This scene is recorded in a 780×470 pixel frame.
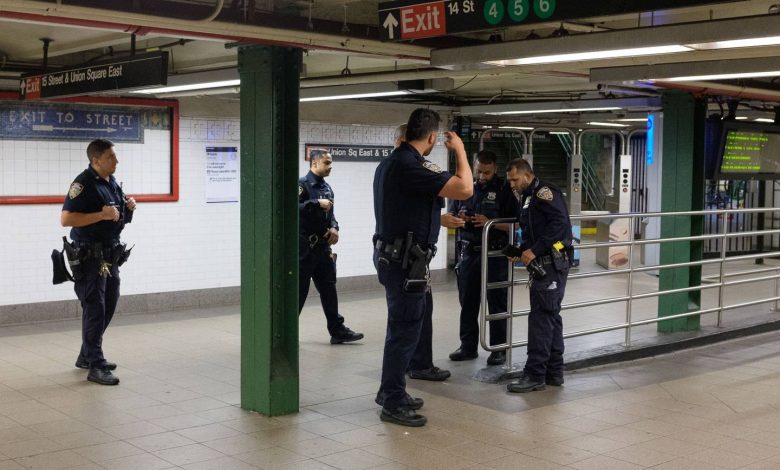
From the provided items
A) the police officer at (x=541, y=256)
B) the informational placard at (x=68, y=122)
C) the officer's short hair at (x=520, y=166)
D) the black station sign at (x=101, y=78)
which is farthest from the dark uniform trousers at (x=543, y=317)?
the informational placard at (x=68, y=122)

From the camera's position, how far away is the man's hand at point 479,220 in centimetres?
745

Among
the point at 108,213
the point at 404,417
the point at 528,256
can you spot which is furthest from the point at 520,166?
the point at 108,213

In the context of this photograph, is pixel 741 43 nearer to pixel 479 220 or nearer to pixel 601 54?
pixel 601 54

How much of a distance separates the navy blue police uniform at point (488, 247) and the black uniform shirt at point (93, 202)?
2.78m

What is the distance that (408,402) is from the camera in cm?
613

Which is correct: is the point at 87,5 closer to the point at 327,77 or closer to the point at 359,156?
the point at 327,77

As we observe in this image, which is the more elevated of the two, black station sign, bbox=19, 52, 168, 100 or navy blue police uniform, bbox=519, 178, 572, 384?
black station sign, bbox=19, 52, 168, 100

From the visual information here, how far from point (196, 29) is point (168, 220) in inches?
219

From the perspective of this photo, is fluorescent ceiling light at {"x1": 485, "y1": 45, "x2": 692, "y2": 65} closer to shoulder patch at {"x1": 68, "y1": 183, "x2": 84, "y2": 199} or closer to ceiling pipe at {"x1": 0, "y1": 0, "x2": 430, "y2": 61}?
ceiling pipe at {"x1": 0, "y1": 0, "x2": 430, "y2": 61}

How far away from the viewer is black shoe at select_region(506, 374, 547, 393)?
6848 mm

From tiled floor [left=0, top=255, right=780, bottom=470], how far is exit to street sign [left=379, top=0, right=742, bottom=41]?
96.6 inches

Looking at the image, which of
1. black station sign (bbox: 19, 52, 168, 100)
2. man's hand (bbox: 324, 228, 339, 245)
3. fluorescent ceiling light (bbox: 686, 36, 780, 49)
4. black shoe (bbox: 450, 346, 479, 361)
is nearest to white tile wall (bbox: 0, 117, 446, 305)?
black station sign (bbox: 19, 52, 168, 100)

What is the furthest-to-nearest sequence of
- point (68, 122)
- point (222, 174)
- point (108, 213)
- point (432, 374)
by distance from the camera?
point (222, 174) < point (68, 122) < point (432, 374) < point (108, 213)

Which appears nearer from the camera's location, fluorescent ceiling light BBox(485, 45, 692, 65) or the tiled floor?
fluorescent ceiling light BBox(485, 45, 692, 65)
